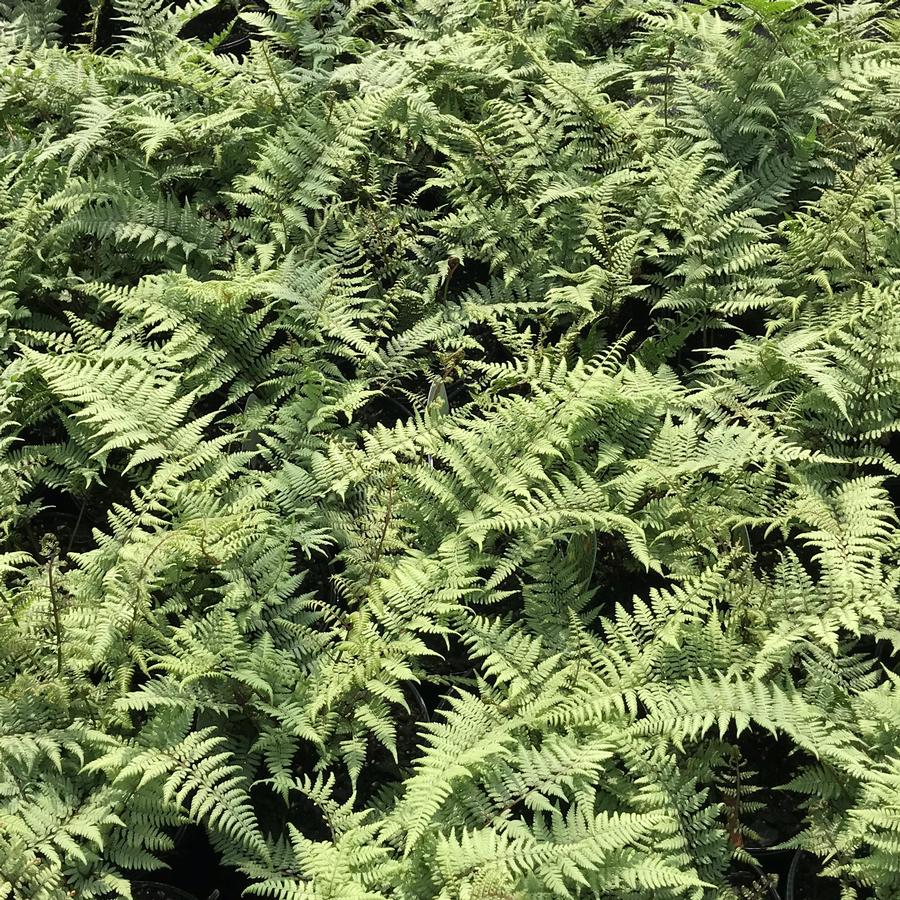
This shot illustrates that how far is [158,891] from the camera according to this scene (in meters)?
2.92

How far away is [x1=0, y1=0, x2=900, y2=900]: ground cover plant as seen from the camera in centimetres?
281

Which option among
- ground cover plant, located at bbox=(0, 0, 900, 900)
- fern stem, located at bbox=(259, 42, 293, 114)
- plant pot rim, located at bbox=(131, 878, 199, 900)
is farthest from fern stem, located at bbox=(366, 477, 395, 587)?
fern stem, located at bbox=(259, 42, 293, 114)

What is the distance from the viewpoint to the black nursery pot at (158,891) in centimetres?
291

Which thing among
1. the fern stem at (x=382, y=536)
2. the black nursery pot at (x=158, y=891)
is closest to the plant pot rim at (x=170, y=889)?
the black nursery pot at (x=158, y=891)

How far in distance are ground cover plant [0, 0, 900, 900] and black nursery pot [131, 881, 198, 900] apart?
67 mm

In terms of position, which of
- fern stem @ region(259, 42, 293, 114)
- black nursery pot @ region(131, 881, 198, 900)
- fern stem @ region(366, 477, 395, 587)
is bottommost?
black nursery pot @ region(131, 881, 198, 900)

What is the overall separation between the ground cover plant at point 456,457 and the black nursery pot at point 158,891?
0.07 meters

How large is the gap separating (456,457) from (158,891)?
1.78 meters

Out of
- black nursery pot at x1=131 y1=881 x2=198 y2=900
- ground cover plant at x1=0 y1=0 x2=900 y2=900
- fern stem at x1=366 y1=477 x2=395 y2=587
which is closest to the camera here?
ground cover plant at x1=0 y1=0 x2=900 y2=900

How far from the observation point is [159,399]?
11.8 feet

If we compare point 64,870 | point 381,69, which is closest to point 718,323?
point 381,69

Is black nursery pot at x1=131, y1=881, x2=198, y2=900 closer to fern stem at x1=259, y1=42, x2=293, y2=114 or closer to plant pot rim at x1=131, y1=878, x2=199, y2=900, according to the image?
plant pot rim at x1=131, y1=878, x2=199, y2=900

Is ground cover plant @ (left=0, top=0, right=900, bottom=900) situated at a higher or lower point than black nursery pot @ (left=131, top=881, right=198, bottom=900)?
higher

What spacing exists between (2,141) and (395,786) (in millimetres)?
3913
